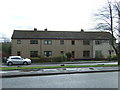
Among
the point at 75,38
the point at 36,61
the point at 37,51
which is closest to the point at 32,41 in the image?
the point at 37,51

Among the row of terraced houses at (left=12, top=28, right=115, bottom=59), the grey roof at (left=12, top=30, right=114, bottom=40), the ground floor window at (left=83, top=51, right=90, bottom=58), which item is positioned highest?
the grey roof at (left=12, top=30, right=114, bottom=40)

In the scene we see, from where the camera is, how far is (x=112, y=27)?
22.8 meters

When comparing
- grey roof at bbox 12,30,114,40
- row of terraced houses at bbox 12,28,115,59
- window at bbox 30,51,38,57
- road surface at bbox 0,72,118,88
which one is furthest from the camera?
grey roof at bbox 12,30,114,40

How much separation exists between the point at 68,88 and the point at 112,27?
17229 millimetres

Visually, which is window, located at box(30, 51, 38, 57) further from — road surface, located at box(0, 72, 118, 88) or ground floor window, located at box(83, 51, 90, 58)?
road surface, located at box(0, 72, 118, 88)

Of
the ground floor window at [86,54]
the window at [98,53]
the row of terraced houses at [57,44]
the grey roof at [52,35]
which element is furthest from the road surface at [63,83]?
the window at [98,53]

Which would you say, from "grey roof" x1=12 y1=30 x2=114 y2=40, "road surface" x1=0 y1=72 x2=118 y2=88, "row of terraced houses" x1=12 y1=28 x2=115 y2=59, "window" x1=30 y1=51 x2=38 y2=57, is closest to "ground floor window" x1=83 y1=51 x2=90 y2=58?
"row of terraced houses" x1=12 y1=28 x2=115 y2=59

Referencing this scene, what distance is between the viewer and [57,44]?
1586 inches

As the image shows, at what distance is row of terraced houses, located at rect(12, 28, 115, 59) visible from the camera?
3914 centimetres

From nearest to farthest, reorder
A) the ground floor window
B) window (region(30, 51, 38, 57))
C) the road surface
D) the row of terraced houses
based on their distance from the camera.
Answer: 1. the road surface
2. the row of terraced houses
3. window (region(30, 51, 38, 57))
4. the ground floor window

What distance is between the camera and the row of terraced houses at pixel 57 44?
128ft

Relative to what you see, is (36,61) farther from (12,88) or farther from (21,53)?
(12,88)

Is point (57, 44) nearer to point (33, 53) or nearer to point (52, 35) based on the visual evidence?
point (52, 35)

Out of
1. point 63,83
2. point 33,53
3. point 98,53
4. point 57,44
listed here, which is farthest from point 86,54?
point 63,83
